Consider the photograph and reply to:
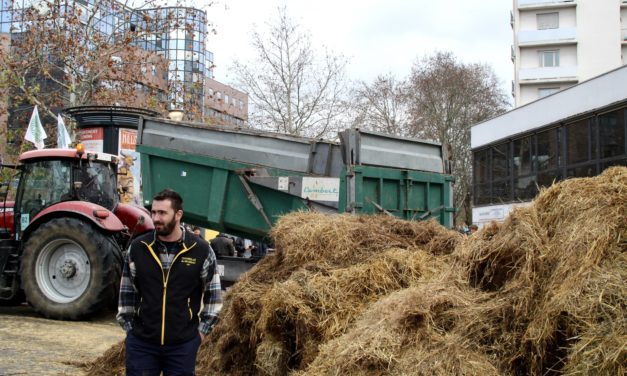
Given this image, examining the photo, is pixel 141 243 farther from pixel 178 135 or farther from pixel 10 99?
pixel 10 99

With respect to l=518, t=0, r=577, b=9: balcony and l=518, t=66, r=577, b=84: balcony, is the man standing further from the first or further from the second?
l=518, t=0, r=577, b=9: balcony

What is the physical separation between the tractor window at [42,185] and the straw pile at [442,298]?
4.29m

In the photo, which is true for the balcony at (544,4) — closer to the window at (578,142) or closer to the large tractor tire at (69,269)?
the window at (578,142)

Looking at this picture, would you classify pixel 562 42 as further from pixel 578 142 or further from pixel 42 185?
pixel 42 185

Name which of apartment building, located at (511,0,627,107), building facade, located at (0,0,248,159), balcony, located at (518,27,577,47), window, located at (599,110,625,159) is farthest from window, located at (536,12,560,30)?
building facade, located at (0,0,248,159)

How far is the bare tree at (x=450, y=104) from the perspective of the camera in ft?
147

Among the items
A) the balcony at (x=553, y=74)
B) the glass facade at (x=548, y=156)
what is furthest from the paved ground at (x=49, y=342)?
the balcony at (x=553, y=74)

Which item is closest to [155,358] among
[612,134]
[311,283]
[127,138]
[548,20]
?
[311,283]

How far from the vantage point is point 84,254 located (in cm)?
921

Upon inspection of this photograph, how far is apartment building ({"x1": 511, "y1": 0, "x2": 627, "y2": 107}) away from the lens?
174 feet

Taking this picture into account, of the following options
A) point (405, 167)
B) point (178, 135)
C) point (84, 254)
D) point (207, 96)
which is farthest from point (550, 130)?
point (84, 254)

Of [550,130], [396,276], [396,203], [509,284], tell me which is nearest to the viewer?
[509,284]

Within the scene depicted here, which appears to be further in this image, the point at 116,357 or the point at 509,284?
the point at 116,357

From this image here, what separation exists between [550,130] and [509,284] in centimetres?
1802
